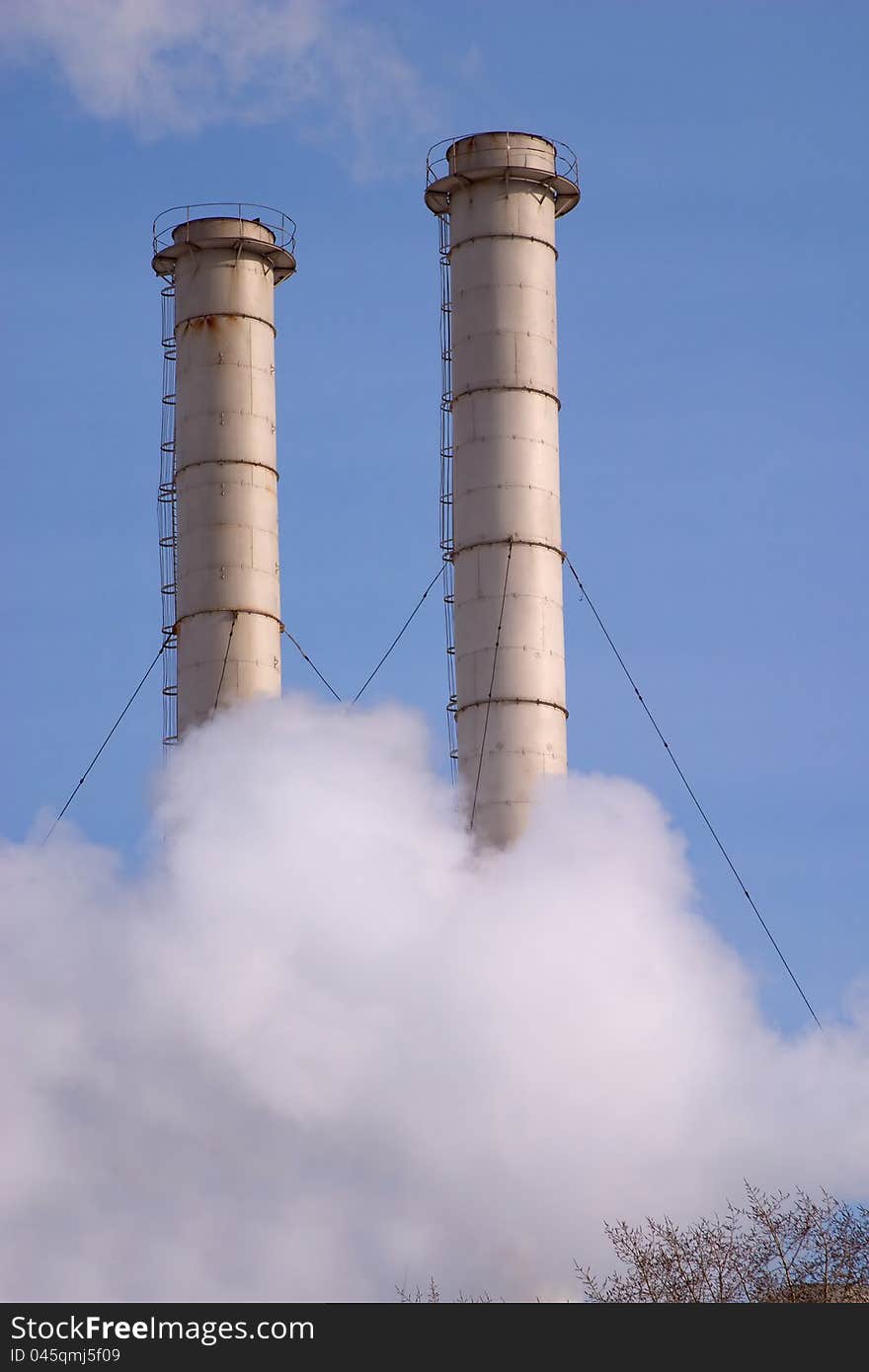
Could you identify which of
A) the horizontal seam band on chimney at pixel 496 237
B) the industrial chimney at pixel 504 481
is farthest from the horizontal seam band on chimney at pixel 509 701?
the horizontal seam band on chimney at pixel 496 237

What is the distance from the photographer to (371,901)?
64688mm

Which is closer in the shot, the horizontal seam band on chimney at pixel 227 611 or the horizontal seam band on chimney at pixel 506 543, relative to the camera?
the horizontal seam band on chimney at pixel 506 543

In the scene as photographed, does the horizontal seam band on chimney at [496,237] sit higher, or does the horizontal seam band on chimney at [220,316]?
the horizontal seam band on chimney at [220,316]

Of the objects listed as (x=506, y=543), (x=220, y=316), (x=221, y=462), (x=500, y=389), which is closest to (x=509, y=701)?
(x=506, y=543)

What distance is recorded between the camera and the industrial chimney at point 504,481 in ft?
214

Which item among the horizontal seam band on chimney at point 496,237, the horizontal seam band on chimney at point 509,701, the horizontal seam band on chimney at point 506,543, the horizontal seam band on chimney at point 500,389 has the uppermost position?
the horizontal seam band on chimney at point 496,237

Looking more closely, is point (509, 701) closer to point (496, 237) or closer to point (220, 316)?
point (496, 237)

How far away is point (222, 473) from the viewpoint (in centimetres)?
7094

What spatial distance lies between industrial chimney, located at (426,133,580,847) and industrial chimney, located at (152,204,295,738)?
19.2 ft

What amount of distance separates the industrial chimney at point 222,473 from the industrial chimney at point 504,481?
19.2ft

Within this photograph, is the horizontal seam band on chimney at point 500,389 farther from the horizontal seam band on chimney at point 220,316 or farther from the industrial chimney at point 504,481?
the horizontal seam band on chimney at point 220,316

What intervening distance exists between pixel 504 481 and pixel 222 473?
8385 mm

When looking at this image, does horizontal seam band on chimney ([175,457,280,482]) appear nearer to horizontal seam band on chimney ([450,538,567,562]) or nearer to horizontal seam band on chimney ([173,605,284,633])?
horizontal seam band on chimney ([173,605,284,633])

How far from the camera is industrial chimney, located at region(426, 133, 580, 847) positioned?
2571 inches
